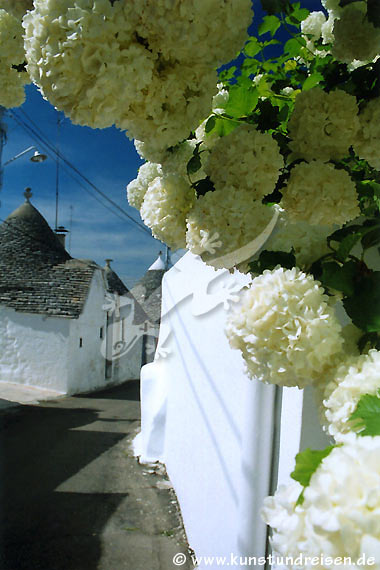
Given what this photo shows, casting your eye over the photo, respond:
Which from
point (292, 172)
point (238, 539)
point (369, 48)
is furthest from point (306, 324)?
point (238, 539)

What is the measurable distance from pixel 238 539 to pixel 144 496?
4035 mm

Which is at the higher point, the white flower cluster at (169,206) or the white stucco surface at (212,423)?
the white flower cluster at (169,206)

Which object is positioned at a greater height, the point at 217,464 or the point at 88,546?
the point at 217,464

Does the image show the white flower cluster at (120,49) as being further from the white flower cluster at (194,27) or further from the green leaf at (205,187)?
the green leaf at (205,187)

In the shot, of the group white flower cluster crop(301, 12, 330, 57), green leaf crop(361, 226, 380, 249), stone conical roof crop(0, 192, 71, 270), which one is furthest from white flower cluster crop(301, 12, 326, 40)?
stone conical roof crop(0, 192, 71, 270)

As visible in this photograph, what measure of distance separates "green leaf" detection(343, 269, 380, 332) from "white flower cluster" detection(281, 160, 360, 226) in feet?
0.73

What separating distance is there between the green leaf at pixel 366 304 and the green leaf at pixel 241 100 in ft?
1.92

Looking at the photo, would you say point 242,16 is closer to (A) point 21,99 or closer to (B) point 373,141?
(B) point 373,141

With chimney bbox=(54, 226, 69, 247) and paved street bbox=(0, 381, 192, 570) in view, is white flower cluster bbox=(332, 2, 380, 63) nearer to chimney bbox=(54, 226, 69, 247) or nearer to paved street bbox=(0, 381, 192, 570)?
paved street bbox=(0, 381, 192, 570)

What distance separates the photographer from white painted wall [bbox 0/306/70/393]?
16.5 metres

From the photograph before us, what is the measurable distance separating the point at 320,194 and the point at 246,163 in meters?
0.19

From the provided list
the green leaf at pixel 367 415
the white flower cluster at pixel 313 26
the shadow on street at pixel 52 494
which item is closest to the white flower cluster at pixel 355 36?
the white flower cluster at pixel 313 26

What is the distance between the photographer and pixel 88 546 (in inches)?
192

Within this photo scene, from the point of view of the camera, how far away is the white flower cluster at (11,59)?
1190 millimetres
